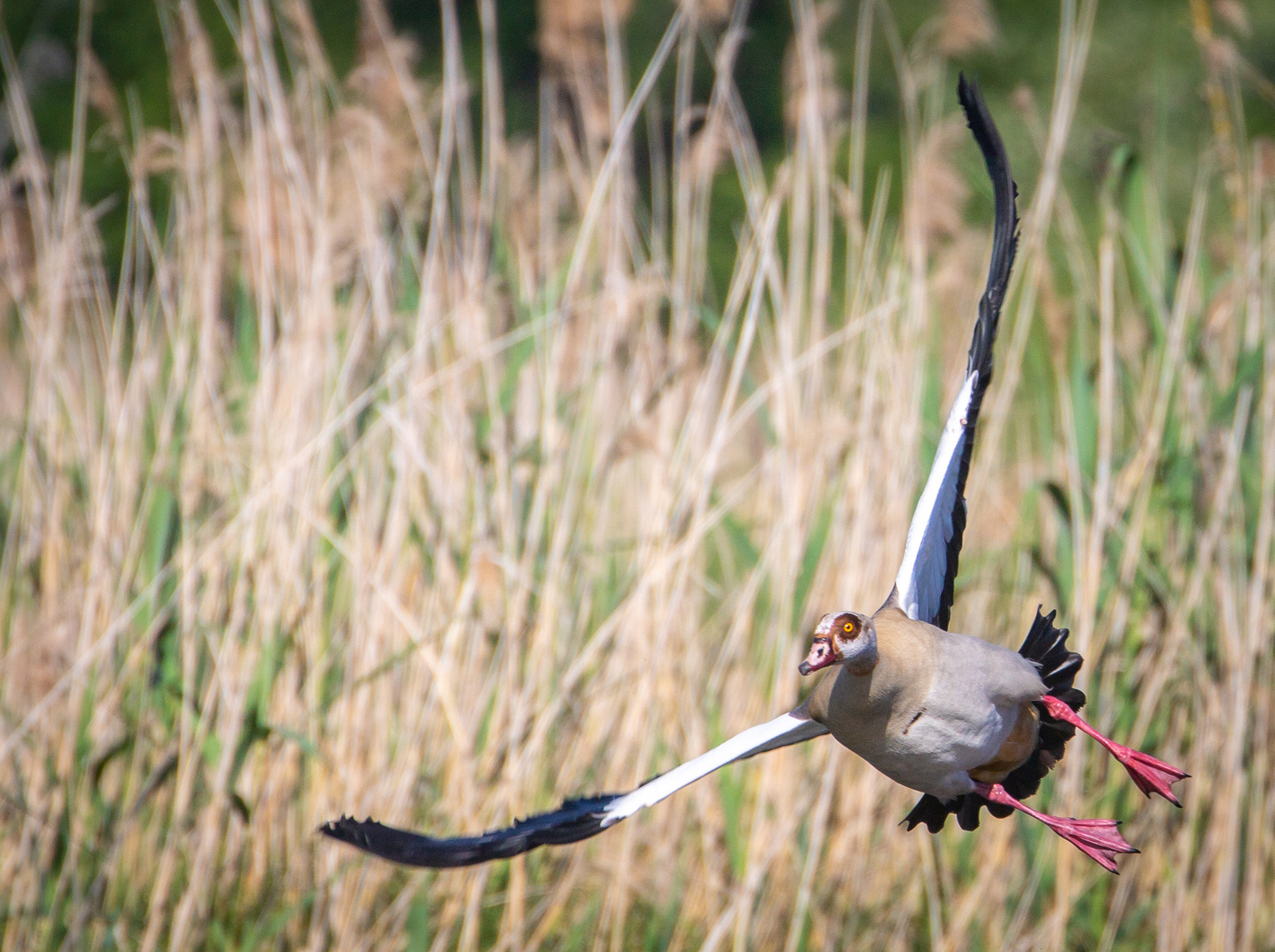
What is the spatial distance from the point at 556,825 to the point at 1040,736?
2.63 feet

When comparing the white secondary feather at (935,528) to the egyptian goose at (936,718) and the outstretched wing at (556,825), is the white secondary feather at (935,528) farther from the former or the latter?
the outstretched wing at (556,825)

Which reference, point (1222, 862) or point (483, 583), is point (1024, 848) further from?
point (483, 583)

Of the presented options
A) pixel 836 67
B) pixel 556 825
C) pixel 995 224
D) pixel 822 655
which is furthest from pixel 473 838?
pixel 836 67

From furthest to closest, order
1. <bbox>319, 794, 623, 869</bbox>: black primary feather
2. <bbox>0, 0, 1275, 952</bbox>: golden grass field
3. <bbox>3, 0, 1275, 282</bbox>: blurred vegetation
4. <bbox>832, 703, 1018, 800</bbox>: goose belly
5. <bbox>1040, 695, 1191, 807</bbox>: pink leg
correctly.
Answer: <bbox>3, 0, 1275, 282</bbox>: blurred vegetation → <bbox>0, 0, 1275, 952</bbox>: golden grass field → <bbox>1040, 695, 1191, 807</bbox>: pink leg → <bbox>832, 703, 1018, 800</bbox>: goose belly → <bbox>319, 794, 623, 869</bbox>: black primary feather

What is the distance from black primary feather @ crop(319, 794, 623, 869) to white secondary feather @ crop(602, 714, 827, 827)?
0.04 m

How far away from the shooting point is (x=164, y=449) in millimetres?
2664

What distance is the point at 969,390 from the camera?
214 cm

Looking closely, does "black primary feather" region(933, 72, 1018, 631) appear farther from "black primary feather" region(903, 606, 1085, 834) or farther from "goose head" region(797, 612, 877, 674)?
"goose head" region(797, 612, 877, 674)

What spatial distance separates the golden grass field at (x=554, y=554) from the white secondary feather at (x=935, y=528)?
291 millimetres

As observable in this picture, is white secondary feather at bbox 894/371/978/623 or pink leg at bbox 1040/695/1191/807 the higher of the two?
white secondary feather at bbox 894/371/978/623

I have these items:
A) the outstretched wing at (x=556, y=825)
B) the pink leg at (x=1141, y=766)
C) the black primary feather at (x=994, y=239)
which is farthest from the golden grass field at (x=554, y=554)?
the outstretched wing at (x=556, y=825)

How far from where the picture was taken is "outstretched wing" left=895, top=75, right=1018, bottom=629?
2043 mm

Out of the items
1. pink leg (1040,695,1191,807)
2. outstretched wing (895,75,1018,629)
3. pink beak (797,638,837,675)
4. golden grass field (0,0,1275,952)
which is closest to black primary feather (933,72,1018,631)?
outstretched wing (895,75,1018,629)

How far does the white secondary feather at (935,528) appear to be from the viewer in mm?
2025
